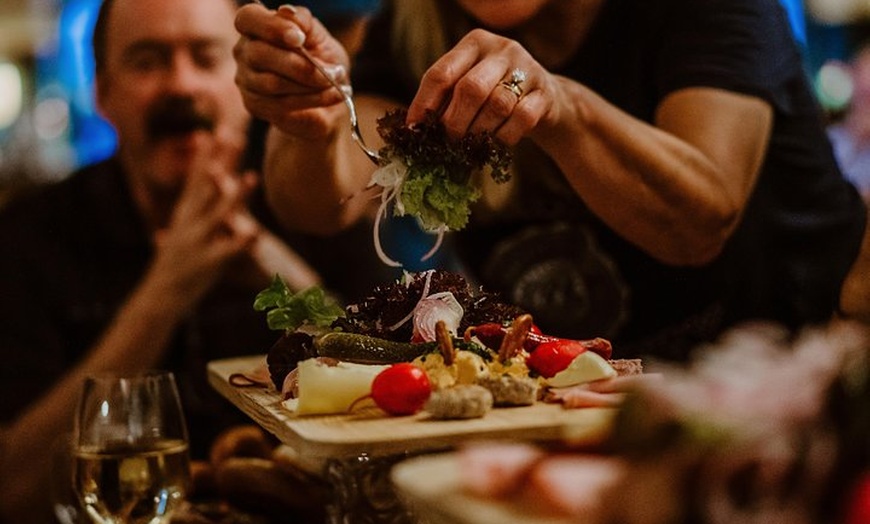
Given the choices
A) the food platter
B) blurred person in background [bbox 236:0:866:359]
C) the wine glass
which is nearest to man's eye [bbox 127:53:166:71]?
blurred person in background [bbox 236:0:866:359]

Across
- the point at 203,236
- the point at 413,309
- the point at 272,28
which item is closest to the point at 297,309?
the point at 413,309

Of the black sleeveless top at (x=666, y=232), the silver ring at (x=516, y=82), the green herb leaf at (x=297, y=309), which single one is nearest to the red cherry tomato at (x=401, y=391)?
the green herb leaf at (x=297, y=309)

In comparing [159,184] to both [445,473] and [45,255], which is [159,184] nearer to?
[45,255]

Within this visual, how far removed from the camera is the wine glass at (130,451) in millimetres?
1621

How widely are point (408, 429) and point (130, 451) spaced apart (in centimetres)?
46

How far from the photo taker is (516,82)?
1.83 meters

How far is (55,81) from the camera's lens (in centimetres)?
1091

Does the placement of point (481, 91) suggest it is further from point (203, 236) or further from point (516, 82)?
point (203, 236)

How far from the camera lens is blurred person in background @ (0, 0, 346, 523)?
127 inches

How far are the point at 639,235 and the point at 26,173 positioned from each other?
23.8 ft

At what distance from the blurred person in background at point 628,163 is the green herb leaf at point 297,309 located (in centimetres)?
38

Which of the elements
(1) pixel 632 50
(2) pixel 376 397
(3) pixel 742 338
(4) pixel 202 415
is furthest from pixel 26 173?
(3) pixel 742 338

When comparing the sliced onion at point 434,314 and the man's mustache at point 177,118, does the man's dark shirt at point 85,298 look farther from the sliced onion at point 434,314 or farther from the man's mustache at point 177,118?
the sliced onion at point 434,314

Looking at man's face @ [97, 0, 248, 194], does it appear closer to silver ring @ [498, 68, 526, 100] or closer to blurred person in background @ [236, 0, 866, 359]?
blurred person in background @ [236, 0, 866, 359]
